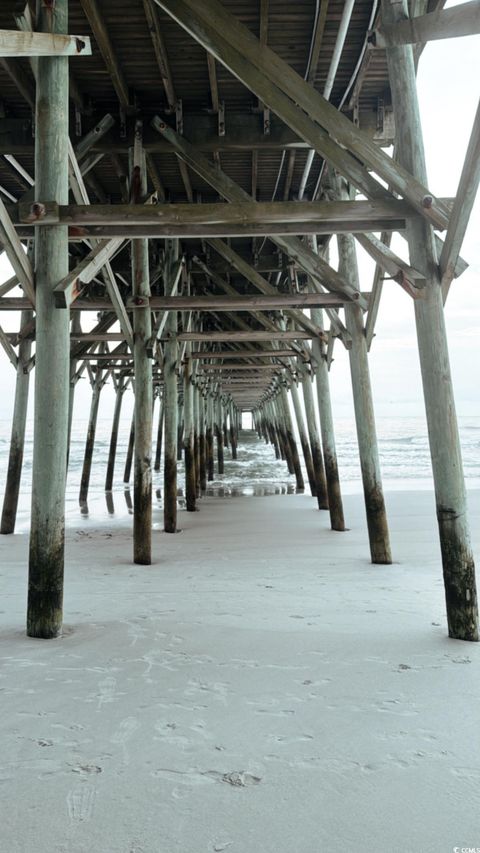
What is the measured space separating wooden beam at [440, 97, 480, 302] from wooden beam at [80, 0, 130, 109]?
3.38 m

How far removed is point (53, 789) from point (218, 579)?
10.3ft

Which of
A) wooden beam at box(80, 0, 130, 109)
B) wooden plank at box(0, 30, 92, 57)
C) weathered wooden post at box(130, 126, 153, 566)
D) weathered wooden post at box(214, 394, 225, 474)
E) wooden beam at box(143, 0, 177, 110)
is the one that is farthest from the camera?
weathered wooden post at box(214, 394, 225, 474)

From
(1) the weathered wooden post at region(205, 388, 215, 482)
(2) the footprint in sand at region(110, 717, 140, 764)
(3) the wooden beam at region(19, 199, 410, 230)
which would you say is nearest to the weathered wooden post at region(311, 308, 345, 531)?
(3) the wooden beam at region(19, 199, 410, 230)

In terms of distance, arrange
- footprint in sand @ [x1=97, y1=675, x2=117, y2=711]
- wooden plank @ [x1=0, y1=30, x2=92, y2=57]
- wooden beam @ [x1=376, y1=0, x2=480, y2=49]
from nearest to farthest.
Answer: footprint in sand @ [x1=97, y1=675, x2=117, y2=711], wooden plank @ [x1=0, y1=30, x2=92, y2=57], wooden beam @ [x1=376, y1=0, x2=480, y2=49]

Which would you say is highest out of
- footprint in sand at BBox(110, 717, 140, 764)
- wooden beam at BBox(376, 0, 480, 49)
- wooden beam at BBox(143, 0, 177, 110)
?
wooden beam at BBox(143, 0, 177, 110)

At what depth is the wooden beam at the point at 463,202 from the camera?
3012mm

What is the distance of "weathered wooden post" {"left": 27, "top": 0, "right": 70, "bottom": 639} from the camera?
3.56 meters

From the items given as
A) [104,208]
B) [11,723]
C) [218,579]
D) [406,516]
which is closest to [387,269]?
[104,208]

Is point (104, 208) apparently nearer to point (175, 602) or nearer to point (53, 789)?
point (175, 602)

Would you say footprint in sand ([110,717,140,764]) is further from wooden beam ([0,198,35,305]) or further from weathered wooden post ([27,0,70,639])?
wooden beam ([0,198,35,305])

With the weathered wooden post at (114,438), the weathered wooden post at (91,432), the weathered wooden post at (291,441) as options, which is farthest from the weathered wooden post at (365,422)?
the weathered wooden post at (114,438)

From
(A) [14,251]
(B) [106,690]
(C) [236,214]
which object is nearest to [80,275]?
(A) [14,251]

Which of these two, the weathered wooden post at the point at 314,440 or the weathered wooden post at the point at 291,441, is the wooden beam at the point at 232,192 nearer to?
the weathered wooden post at the point at 314,440

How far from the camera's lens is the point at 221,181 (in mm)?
5215
